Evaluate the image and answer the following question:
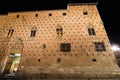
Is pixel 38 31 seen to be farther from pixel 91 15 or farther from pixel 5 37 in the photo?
pixel 91 15

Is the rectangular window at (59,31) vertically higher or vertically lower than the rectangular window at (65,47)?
higher

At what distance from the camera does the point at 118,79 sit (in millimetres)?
10484

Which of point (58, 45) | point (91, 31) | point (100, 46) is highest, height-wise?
point (91, 31)

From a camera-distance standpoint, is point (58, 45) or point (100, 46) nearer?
point (100, 46)

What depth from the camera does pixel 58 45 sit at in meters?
12.7

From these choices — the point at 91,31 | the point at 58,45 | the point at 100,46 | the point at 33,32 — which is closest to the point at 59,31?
the point at 58,45

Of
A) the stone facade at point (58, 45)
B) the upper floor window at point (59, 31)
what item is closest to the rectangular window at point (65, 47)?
the stone facade at point (58, 45)

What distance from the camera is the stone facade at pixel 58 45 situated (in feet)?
36.7

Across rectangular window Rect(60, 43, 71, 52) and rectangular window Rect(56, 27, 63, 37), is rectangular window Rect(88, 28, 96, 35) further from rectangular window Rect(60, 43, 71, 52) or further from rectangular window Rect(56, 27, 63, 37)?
rectangular window Rect(56, 27, 63, 37)

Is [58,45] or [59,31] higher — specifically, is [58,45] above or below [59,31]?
below

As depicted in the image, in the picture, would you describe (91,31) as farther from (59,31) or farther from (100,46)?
(59,31)

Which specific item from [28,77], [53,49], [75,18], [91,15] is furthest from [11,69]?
[91,15]

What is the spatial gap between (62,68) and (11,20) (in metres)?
7.80

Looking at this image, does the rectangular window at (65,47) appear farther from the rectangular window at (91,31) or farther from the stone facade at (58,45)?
the rectangular window at (91,31)
